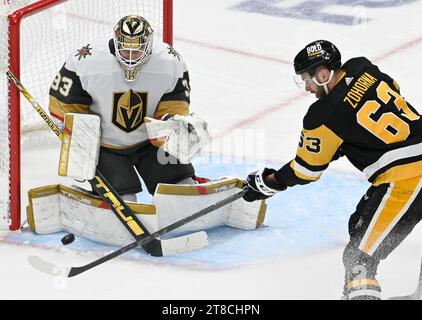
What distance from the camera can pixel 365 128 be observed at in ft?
10.2

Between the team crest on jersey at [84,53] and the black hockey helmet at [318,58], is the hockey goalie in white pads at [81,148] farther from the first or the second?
the black hockey helmet at [318,58]

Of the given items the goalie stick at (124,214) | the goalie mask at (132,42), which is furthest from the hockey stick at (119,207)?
the goalie mask at (132,42)

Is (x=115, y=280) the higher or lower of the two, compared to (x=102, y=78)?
lower

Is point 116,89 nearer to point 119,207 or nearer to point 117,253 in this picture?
point 119,207

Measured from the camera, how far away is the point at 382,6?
6.22 m

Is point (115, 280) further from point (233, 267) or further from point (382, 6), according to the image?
point (382, 6)

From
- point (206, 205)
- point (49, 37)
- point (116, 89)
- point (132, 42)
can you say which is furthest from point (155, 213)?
point (49, 37)

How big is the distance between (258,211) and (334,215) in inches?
12.6

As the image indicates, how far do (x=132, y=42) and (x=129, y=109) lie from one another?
0.27 metres

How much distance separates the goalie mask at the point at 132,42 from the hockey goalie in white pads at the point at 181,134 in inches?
8.0

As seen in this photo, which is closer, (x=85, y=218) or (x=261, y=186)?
(x=261, y=186)
